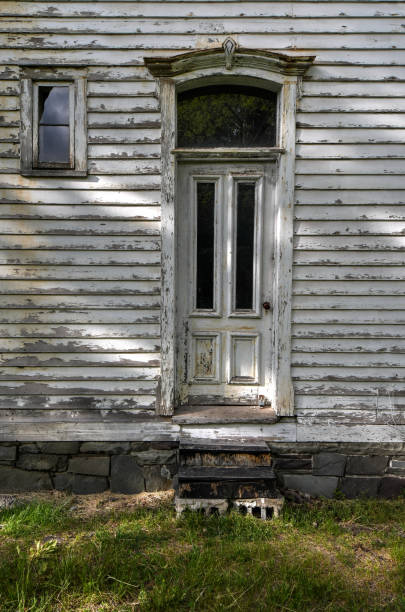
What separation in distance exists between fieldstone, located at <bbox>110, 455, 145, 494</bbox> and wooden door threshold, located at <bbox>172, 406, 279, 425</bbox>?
1.67 feet

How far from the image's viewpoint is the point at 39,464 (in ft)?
11.7

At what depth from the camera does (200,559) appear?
103 inches

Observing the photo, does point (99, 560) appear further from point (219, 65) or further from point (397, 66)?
point (397, 66)

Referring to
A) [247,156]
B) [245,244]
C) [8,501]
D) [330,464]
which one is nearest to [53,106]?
[247,156]

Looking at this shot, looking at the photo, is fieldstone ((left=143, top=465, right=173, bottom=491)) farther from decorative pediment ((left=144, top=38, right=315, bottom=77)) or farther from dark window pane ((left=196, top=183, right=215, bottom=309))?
decorative pediment ((left=144, top=38, right=315, bottom=77))

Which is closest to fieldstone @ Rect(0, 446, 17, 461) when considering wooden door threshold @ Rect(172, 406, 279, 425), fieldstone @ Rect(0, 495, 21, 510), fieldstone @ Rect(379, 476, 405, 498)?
fieldstone @ Rect(0, 495, 21, 510)

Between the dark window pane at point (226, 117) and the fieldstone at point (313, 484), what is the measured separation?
280 centimetres

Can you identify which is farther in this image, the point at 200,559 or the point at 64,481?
the point at 64,481

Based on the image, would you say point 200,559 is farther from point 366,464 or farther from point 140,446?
point 366,464

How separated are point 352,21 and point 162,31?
4.92 ft

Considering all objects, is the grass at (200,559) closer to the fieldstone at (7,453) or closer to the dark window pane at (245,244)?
the fieldstone at (7,453)

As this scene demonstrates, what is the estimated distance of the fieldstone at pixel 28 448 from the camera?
3556mm

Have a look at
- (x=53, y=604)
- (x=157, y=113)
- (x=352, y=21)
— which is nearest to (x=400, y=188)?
(x=352, y=21)

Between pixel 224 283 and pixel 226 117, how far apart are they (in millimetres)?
1412
